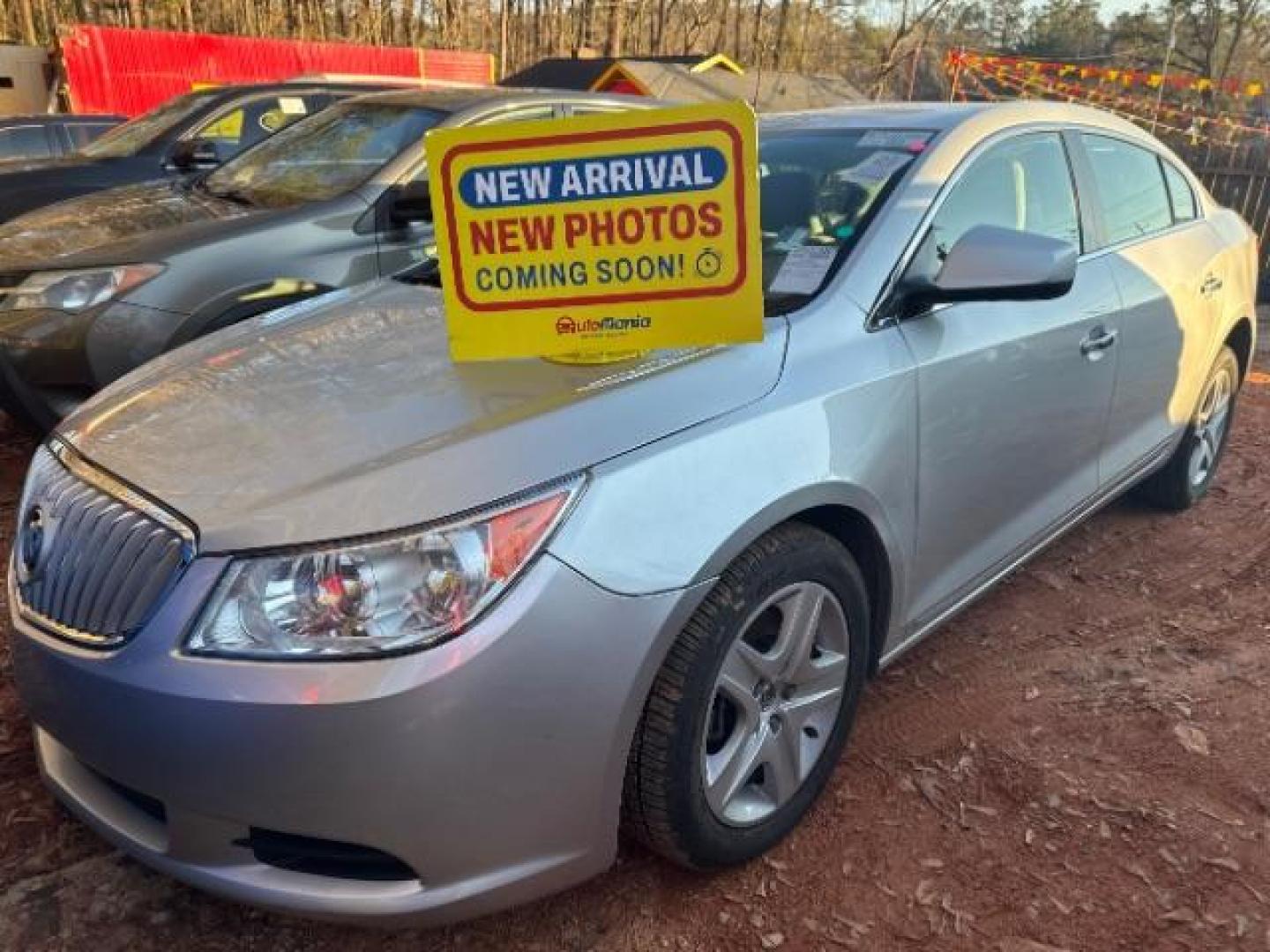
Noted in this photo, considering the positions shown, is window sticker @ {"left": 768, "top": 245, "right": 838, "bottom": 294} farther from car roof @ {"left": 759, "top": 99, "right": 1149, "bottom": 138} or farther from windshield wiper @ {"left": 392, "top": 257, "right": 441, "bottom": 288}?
windshield wiper @ {"left": 392, "top": 257, "right": 441, "bottom": 288}

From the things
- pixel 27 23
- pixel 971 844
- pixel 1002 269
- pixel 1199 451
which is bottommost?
pixel 971 844

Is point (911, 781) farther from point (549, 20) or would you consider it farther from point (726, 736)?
point (549, 20)

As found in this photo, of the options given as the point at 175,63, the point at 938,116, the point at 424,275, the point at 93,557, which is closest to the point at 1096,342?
the point at 938,116

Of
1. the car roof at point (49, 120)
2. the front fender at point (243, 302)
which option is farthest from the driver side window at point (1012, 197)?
the car roof at point (49, 120)

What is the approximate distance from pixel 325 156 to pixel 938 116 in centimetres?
309

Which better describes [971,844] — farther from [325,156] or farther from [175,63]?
[175,63]

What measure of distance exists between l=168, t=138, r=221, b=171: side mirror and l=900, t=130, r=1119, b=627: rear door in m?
4.64

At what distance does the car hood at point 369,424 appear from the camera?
5.38 feet

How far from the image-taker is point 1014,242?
7.41 ft

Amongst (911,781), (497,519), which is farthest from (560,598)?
(911,781)

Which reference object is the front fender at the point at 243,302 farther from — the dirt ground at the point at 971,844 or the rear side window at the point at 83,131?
the rear side window at the point at 83,131

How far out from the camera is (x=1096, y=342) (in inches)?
115

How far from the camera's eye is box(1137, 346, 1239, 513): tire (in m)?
3.95

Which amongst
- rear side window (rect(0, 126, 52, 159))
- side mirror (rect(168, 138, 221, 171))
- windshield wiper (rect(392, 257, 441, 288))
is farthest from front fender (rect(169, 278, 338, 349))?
rear side window (rect(0, 126, 52, 159))
